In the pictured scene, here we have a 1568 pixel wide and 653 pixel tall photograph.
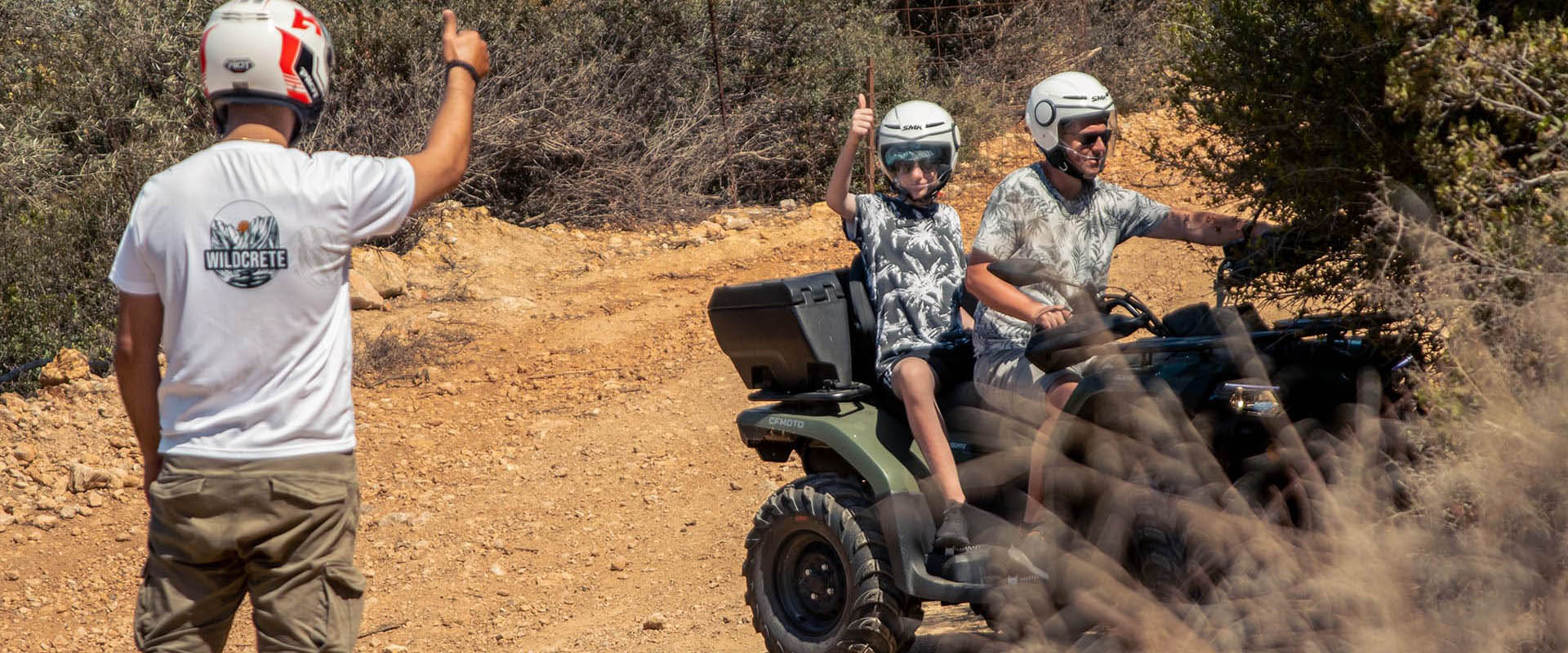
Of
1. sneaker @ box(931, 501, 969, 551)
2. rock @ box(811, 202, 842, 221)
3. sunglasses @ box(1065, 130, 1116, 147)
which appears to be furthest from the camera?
rock @ box(811, 202, 842, 221)

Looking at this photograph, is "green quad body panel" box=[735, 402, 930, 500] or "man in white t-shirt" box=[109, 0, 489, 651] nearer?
"man in white t-shirt" box=[109, 0, 489, 651]

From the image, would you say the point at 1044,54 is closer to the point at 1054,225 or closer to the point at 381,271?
the point at 381,271

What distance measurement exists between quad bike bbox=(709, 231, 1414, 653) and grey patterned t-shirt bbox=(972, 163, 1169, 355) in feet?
0.78

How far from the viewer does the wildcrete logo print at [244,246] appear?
277 centimetres

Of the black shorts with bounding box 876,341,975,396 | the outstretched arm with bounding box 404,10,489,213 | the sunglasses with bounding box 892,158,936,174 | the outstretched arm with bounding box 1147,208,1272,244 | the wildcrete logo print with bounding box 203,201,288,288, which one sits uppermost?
the outstretched arm with bounding box 404,10,489,213

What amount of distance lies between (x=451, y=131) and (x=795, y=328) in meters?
1.86

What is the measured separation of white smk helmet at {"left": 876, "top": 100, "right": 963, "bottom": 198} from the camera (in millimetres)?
4805

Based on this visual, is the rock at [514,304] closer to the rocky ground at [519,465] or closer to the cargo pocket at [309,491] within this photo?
the rocky ground at [519,465]

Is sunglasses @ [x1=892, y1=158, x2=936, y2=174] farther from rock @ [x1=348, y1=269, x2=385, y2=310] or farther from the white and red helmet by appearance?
rock @ [x1=348, y1=269, x2=385, y2=310]

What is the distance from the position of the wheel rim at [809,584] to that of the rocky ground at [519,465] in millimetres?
455

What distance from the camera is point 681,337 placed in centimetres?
1002

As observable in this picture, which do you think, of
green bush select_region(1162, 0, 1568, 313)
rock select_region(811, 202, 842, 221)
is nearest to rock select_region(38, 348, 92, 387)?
rock select_region(811, 202, 842, 221)

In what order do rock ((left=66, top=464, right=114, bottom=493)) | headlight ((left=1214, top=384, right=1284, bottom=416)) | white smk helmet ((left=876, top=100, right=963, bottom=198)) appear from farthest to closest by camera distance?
rock ((left=66, top=464, right=114, bottom=493)), white smk helmet ((left=876, top=100, right=963, bottom=198)), headlight ((left=1214, top=384, right=1284, bottom=416))

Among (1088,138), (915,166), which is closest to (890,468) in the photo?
(915,166)
